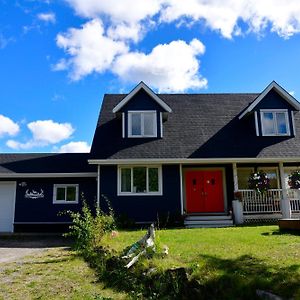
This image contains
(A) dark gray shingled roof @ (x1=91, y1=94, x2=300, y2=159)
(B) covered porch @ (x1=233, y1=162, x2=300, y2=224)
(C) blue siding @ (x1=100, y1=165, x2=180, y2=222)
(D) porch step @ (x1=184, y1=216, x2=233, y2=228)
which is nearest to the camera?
(D) porch step @ (x1=184, y1=216, x2=233, y2=228)

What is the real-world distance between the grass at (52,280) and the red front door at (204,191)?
9.33 metres

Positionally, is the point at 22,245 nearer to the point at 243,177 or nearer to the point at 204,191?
the point at 204,191

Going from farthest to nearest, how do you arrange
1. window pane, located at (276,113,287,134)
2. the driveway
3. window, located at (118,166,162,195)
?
window pane, located at (276,113,287,134)
window, located at (118,166,162,195)
the driveway

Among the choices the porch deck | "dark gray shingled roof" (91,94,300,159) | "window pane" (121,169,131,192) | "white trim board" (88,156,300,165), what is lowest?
the porch deck

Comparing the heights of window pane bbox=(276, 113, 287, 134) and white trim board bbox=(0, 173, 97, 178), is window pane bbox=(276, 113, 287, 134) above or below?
above

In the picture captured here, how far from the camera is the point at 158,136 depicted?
19.0 m

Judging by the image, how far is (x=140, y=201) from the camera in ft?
57.5

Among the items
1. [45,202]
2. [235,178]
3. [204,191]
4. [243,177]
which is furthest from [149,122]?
[45,202]

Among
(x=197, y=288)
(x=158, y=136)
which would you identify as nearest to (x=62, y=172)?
(x=158, y=136)

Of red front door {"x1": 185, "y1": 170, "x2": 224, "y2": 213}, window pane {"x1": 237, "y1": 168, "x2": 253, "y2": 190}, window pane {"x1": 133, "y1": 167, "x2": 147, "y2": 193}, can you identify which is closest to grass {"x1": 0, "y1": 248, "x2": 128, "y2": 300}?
window pane {"x1": 133, "y1": 167, "x2": 147, "y2": 193}

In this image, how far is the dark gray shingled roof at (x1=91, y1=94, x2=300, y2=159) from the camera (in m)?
17.9

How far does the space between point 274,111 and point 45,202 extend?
42.2 ft

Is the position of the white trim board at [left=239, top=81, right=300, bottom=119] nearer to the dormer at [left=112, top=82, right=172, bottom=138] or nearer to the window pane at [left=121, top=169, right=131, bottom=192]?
the dormer at [left=112, top=82, right=172, bottom=138]

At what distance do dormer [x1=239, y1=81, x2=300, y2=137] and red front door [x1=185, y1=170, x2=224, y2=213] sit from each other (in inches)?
130
